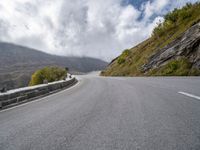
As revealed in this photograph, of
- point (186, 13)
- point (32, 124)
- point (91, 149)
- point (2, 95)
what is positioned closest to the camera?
point (91, 149)

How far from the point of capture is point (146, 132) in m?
3.94

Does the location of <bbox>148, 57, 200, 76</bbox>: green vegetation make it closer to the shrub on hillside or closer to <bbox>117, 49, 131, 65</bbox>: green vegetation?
the shrub on hillside

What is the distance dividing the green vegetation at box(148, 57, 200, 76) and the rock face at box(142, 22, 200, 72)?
0.64m

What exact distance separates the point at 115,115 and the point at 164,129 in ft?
5.29

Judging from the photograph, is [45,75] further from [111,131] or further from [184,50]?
[111,131]

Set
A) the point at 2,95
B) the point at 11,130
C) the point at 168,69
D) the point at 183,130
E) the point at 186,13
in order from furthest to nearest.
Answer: the point at 186,13 → the point at 168,69 → the point at 2,95 → the point at 11,130 → the point at 183,130

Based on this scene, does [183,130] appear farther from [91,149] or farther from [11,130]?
[11,130]

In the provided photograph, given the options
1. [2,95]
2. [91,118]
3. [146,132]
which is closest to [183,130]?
[146,132]

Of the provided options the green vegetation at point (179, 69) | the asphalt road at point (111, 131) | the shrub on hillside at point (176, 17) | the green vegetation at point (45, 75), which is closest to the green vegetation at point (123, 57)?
the shrub on hillside at point (176, 17)

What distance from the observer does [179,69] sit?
2681 cm

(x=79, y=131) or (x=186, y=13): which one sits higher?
(x=186, y=13)

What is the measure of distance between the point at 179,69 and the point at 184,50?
11.2 feet

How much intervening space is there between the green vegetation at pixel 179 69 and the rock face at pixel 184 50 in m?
0.64

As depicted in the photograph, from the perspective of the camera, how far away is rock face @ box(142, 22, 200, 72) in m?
26.9
